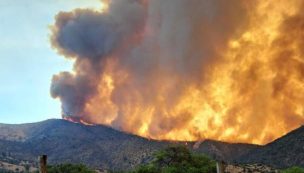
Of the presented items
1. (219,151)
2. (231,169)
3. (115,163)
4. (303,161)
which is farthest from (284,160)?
(115,163)

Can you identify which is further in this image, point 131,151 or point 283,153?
point 131,151

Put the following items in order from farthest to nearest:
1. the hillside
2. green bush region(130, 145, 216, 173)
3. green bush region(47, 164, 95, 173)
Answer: the hillside
green bush region(47, 164, 95, 173)
green bush region(130, 145, 216, 173)

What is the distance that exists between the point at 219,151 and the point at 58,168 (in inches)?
3675

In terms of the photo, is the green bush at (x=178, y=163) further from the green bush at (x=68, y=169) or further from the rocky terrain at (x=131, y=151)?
the rocky terrain at (x=131, y=151)

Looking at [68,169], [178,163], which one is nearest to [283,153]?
[178,163]

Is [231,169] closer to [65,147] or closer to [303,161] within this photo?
[303,161]

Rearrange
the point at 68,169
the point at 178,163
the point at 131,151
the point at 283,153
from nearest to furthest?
the point at 68,169 → the point at 178,163 → the point at 283,153 → the point at 131,151

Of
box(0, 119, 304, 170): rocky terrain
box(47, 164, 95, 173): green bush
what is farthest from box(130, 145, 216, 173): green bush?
box(0, 119, 304, 170): rocky terrain

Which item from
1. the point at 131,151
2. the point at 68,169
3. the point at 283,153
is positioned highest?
the point at 131,151

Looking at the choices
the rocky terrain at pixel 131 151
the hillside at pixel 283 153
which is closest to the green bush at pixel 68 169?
the rocky terrain at pixel 131 151

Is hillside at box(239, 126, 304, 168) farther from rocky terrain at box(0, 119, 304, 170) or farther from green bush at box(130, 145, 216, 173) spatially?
green bush at box(130, 145, 216, 173)

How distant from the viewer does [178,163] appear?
305ft

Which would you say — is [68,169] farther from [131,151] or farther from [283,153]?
[131,151]

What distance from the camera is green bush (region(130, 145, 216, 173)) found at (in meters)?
83.6
